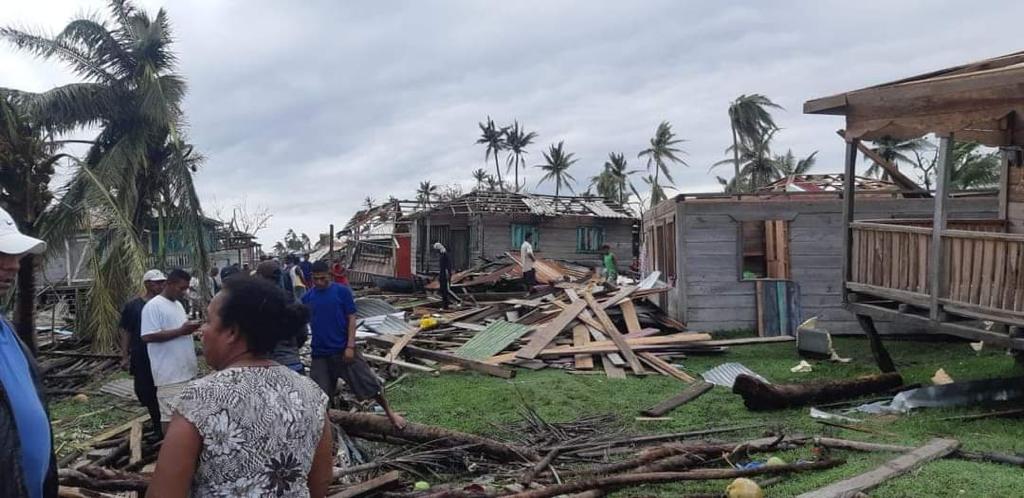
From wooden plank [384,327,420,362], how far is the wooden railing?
273 inches

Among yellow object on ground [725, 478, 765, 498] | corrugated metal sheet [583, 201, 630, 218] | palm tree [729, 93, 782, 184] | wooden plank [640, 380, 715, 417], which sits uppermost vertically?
palm tree [729, 93, 782, 184]

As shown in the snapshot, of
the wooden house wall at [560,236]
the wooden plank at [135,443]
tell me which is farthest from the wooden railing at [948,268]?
the wooden house wall at [560,236]

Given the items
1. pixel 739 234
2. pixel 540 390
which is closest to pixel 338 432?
pixel 540 390

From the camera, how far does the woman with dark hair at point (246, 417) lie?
2.00 metres

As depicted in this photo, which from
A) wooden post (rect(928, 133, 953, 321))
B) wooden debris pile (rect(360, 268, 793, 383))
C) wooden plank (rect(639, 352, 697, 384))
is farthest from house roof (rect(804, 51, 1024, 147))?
wooden debris pile (rect(360, 268, 793, 383))

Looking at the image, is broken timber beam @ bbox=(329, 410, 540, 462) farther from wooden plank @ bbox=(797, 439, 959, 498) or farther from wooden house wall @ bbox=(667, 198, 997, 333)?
wooden house wall @ bbox=(667, 198, 997, 333)

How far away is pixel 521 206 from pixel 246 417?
2402 centimetres

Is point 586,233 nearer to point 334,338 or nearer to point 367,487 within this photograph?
point 334,338

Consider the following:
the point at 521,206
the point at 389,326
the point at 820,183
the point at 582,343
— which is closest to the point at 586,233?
the point at 521,206

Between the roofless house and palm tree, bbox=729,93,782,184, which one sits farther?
palm tree, bbox=729,93,782,184

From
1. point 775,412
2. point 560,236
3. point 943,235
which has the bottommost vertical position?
point 775,412

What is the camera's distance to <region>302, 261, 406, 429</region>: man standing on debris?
6.55 meters

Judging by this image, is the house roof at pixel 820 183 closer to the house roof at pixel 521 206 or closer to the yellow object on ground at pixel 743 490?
the house roof at pixel 521 206

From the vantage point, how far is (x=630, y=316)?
518 inches
